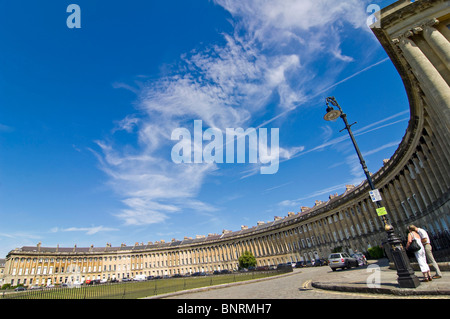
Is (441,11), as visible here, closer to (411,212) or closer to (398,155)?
(398,155)

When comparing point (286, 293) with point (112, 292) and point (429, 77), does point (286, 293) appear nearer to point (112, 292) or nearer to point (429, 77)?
point (429, 77)

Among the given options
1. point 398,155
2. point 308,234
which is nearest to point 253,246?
point 308,234

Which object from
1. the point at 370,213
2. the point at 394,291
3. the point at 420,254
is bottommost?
the point at 394,291

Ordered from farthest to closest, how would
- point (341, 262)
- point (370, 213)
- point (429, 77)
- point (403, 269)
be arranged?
point (370, 213) < point (341, 262) < point (429, 77) < point (403, 269)

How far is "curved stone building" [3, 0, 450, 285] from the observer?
14578 mm

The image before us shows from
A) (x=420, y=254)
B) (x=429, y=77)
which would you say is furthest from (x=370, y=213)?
(x=420, y=254)

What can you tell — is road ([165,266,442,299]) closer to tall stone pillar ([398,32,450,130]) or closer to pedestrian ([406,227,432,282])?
pedestrian ([406,227,432,282])

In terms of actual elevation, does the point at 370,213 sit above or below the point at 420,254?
above

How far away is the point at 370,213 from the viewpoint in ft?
165

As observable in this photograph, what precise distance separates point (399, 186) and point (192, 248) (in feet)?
278

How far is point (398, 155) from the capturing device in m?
35.7

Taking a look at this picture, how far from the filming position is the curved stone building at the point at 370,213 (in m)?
14.6

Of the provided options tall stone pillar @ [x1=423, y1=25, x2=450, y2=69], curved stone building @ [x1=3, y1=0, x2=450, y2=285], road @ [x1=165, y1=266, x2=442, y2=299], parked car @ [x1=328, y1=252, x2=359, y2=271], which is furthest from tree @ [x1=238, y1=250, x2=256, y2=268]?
tall stone pillar @ [x1=423, y1=25, x2=450, y2=69]

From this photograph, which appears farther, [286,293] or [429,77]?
[429,77]
